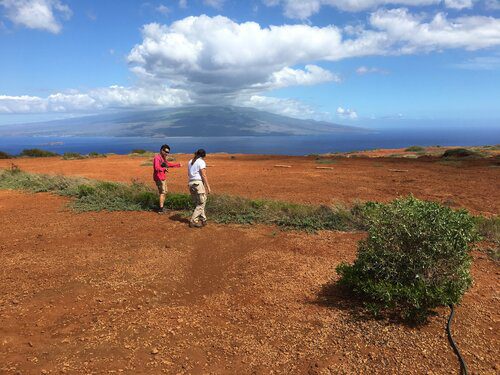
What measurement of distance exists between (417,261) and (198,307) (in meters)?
2.95

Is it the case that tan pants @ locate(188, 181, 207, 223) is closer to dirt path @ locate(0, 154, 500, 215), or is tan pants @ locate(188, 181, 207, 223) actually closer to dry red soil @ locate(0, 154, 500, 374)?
dry red soil @ locate(0, 154, 500, 374)

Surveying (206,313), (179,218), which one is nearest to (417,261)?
(206,313)

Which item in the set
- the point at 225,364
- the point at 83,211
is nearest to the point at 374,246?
the point at 225,364

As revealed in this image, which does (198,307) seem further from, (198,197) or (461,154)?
A: (461,154)

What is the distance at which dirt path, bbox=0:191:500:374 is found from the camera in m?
4.00

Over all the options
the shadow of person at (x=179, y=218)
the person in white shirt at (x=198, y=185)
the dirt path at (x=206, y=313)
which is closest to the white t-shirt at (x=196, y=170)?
the person in white shirt at (x=198, y=185)

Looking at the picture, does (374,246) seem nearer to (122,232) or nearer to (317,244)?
(317,244)

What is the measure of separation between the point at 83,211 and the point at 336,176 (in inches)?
461

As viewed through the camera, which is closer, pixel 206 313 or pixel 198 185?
pixel 206 313

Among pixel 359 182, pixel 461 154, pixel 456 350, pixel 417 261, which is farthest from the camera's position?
pixel 461 154

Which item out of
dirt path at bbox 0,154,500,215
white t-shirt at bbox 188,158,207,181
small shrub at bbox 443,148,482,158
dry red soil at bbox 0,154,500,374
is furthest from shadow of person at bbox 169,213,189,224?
small shrub at bbox 443,148,482,158

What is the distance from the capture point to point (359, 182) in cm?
1619

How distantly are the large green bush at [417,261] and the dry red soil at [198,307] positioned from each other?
0.31 m

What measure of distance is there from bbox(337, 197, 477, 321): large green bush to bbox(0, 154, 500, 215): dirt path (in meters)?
5.62
